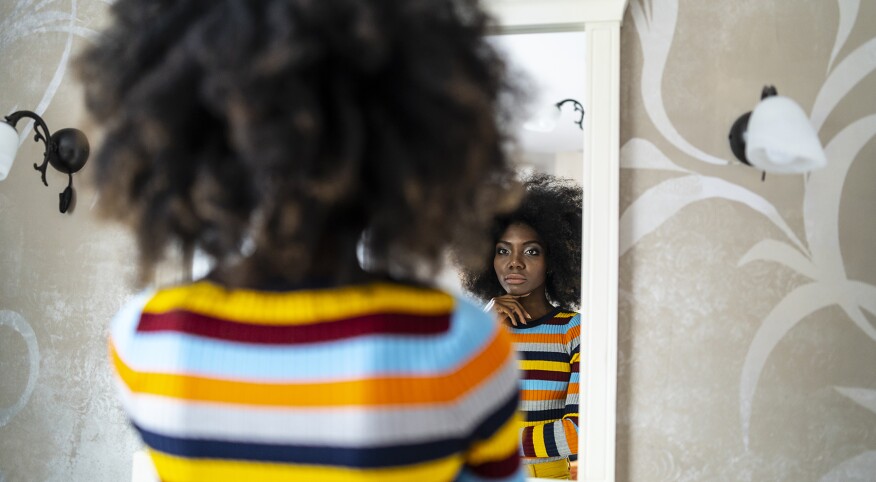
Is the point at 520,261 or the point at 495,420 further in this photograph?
the point at 520,261

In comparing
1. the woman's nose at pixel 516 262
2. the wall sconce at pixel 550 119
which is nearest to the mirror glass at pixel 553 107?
the wall sconce at pixel 550 119

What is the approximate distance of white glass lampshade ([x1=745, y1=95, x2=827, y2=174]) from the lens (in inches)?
49.8

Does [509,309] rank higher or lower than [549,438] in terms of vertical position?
higher

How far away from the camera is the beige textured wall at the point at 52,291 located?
1674 mm

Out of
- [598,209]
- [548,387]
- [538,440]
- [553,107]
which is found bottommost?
[538,440]

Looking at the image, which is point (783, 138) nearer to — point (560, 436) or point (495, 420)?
point (560, 436)

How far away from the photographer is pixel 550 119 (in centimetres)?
144

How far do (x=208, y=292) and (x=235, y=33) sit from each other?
0.64ft

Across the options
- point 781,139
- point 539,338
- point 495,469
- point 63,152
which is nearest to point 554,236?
point 539,338

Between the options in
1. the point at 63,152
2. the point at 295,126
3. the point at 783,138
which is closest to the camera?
the point at 295,126

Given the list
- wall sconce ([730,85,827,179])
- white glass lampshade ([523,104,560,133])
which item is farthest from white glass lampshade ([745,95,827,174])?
white glass lampshade ([523,104,560,133])

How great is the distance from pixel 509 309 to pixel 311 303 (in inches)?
36.7

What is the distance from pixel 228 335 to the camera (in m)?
0.52

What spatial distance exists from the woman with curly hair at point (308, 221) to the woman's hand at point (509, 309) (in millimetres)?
853
